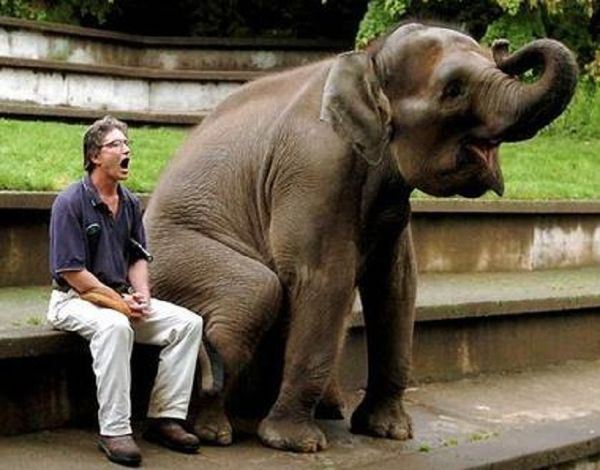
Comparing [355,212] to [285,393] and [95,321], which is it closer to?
[285,393]

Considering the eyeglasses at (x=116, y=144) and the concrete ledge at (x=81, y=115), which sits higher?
the eyeglasses at (x=116, y=144)

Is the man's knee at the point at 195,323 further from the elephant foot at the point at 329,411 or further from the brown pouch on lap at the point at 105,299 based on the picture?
the elephant foot at the point at 329,411

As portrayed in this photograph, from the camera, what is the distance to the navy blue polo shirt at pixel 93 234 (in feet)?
13.7

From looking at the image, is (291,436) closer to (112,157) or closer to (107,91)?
(112,157)

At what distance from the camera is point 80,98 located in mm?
11914

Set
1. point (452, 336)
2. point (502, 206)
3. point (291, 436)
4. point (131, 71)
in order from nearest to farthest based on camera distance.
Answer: point (291, 436), point (452, 336), point (502, 206), point (131, 71)

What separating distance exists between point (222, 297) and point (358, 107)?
2.53 ft

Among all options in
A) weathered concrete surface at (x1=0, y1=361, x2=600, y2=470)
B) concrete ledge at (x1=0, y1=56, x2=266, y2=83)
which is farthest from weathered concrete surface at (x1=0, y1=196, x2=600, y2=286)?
concrete ledge at (x1=0, y1=56, x2=266, y2=83)

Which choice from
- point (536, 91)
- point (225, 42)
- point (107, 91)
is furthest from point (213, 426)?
point (225, 42)

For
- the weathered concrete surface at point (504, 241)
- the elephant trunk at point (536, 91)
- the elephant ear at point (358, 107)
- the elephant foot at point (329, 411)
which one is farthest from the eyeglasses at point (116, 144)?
the weathered concrete surface at point (504, 241)

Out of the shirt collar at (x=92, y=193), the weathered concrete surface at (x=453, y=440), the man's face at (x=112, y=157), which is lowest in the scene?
the weathered concrete surface at (x=453, y=440)

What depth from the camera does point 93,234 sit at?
168 inches

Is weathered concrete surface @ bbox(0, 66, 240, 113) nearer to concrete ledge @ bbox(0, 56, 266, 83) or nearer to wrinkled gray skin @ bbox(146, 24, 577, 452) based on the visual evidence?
concrete ledge @ bbox(0, 56, 266, 83)

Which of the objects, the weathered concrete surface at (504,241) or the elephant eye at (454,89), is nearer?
the elephant eye at (454,89)
